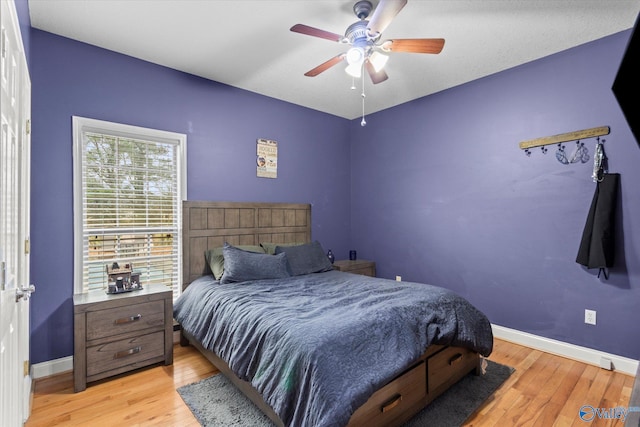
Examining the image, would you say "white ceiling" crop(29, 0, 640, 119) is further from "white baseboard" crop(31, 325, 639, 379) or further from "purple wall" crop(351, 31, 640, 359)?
"white baseboard" crop(31, 325, 639, 379)

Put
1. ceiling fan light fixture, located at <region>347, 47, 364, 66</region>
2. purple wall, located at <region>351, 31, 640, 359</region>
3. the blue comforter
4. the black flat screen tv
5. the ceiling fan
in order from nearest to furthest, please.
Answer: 1. the black flat screen tv
2. the blue comforter
3. the ceiling fan
4. ceiling fan light fixture, located at <region>347, 47, 364, 66</region>
5. purple wall, located at <region>351, 31, 640, 359</region>

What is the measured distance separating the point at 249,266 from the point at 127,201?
4.26 ft

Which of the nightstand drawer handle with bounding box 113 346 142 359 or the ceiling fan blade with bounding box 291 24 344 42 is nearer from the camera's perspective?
the ceiling fan blade with bounding box 291 24 344 42

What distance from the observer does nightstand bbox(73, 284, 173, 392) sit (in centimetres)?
227

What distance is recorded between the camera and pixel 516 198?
316cm

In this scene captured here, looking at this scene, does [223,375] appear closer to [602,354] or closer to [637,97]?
[637,97]

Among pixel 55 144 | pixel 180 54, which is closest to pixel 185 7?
pixel 180 54

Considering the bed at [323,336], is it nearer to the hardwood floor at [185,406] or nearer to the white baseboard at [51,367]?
the hardwood floor at [185,406]

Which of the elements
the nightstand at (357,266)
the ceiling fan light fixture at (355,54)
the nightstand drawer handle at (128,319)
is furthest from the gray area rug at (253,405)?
the ceiling fan light fixture at (355,54)

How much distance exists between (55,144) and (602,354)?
4.90m

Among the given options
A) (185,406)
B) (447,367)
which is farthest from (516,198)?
(185,406)

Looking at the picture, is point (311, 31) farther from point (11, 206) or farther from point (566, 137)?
point (566, 137)

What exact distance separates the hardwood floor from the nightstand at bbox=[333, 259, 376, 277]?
6.26ft

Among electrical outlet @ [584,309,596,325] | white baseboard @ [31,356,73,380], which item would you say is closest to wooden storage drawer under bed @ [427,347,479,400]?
electrical outlet @ [584,309,596,325]
